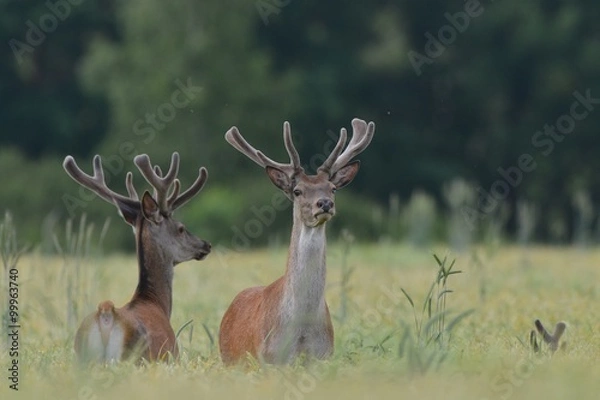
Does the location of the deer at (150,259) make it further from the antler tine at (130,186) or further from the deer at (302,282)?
the deer at (302,282)

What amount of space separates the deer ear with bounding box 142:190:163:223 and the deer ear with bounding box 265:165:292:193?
897 mm

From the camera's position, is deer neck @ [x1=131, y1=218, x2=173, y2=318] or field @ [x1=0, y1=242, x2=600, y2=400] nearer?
field @ [x1=0, y1=242, x2=600, y2=400]

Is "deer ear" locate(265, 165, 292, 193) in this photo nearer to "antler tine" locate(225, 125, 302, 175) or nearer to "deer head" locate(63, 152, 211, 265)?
"antler tine" locate(225, 125, 302, 175)

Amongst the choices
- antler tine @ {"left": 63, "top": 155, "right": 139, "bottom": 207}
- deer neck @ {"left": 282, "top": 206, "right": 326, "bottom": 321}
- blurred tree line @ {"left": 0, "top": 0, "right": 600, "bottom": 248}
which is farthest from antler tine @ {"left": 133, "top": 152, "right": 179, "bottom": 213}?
blurred tree line @ {"left": 0, "top": 0, "right": 600, "bottom": 248}

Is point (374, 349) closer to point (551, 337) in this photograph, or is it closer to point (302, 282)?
point (302, 282)

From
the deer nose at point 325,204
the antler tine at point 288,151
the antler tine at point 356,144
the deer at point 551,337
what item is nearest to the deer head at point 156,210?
the antler tine at point 288,151

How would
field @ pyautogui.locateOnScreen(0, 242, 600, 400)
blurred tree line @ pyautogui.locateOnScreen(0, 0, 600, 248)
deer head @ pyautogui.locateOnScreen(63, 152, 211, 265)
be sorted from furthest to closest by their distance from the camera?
blurred tree line @ pyautogui.locateOnScreen(0, 0, 600, 248), deer head @ pyautogui.locateOnScreen(63, 152, 211, 265), field @ pyautogui.locateOnScreen(0, 242, 600, 400)

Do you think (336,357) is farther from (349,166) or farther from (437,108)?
(437,108)

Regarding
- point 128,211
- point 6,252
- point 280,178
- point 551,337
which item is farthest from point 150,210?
point 551,337

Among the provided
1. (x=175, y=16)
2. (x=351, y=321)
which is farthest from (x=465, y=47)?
(x=351, y=321)

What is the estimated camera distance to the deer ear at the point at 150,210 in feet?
30.3

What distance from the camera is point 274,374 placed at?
7.66 m

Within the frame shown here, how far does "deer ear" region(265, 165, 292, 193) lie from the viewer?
28.5 feet

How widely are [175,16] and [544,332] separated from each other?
25.7 m
